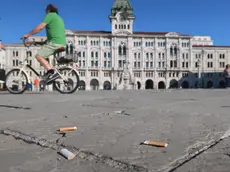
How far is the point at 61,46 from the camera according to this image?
20.5 feet

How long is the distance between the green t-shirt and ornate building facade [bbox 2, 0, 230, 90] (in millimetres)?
64527

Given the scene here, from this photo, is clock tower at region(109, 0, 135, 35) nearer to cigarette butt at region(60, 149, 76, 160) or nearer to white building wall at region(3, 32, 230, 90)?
white building wall at region(3, 32, 230, 90)

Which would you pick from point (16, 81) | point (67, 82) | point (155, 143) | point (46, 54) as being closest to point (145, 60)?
point (16, 81)

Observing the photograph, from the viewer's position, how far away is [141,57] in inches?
2899

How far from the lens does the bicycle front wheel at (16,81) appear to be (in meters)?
7.01

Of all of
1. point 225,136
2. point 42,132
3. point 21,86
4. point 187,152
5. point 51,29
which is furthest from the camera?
point 21,86

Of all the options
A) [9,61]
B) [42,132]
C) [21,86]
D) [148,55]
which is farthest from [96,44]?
[42,132]

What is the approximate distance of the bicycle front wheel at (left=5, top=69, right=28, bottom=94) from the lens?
7.01m

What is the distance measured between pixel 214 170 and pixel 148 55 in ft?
242

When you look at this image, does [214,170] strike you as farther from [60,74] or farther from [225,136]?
[60,74]

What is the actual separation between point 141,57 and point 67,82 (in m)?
67.6

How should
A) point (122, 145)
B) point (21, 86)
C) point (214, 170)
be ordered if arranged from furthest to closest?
point (21, 86) < point (122, 145) < point (214, 170)

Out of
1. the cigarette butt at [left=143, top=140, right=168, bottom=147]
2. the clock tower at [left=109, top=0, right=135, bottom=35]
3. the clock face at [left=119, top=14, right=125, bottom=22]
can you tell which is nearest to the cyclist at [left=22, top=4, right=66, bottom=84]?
the cigarette butt at [left=143, top=140, right=168, bottom=147]

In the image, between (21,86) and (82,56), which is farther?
(82,56)
